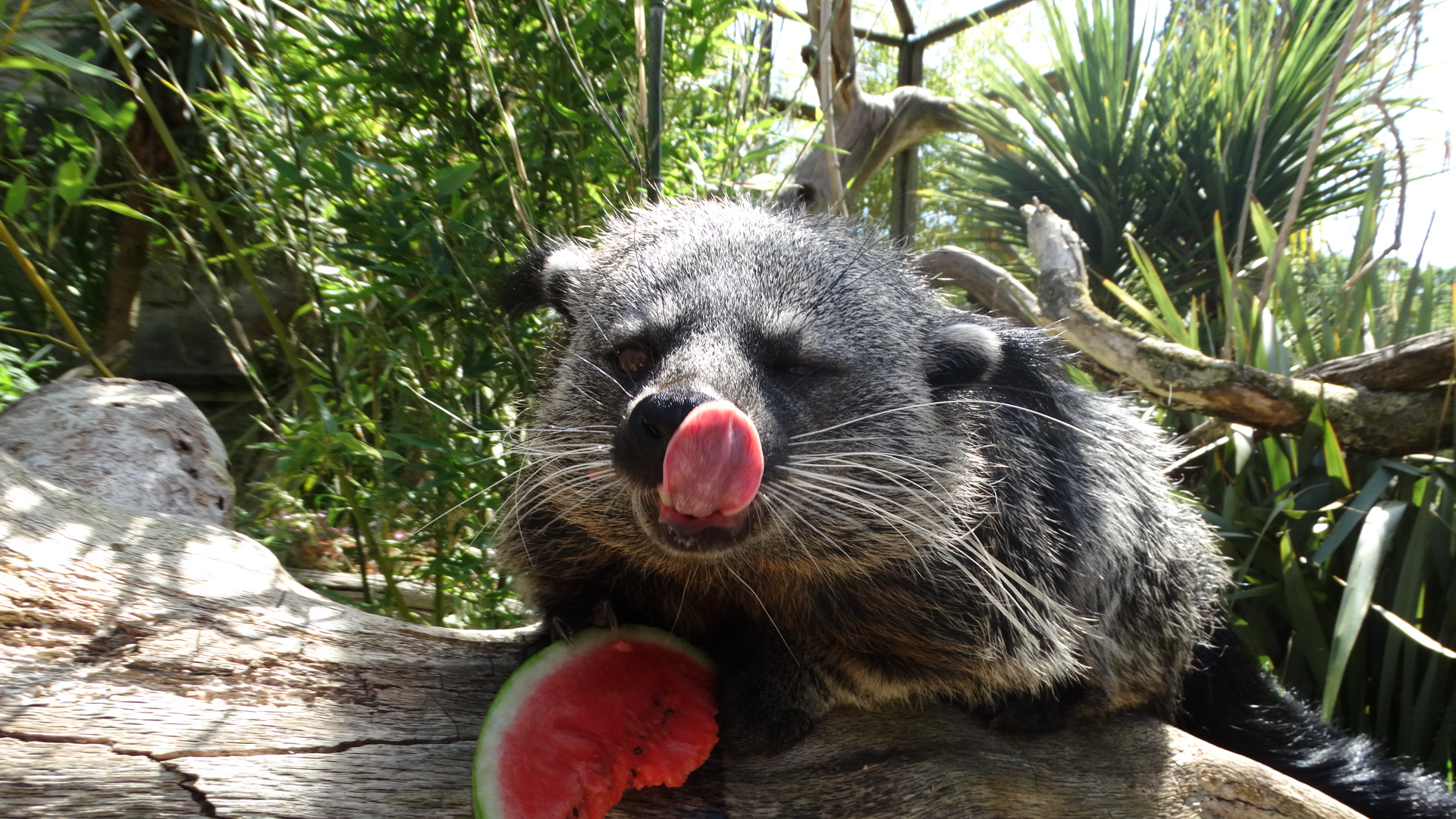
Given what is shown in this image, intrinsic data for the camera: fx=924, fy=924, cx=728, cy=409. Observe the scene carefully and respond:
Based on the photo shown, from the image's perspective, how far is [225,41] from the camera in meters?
3.15

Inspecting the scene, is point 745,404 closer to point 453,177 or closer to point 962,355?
point 962,355

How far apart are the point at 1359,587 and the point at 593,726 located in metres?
3.12

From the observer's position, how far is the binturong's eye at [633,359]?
2.07m

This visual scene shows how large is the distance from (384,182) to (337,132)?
0.33 meters

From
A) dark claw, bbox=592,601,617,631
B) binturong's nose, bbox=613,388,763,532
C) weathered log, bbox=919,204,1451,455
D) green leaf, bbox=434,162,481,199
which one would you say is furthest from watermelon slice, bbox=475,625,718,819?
weathered log, bbox=919,204,1451,455

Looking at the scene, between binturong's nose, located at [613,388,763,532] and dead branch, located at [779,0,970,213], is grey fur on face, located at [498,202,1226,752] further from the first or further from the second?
dead branch, located at [779,0,970,213]

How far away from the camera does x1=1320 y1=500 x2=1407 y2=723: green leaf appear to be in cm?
324

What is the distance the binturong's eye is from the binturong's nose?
0.36 meters

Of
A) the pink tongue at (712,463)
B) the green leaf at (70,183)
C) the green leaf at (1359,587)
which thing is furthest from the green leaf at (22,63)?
the green leaf at (1359,587)

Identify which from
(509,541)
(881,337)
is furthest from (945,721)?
(509,541)

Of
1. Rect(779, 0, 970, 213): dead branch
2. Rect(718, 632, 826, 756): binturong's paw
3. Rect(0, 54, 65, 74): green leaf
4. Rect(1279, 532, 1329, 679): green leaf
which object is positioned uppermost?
Rect(779, 0, 970, 213): dead branch

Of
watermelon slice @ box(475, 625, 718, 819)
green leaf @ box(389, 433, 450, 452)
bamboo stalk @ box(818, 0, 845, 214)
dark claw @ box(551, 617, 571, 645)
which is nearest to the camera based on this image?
watermelon slice @ box(475, 625, 718, 819)

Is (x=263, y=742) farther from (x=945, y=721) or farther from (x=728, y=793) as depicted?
(x=945, y=721)

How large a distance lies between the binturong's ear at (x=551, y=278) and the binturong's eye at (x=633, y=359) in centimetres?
35
